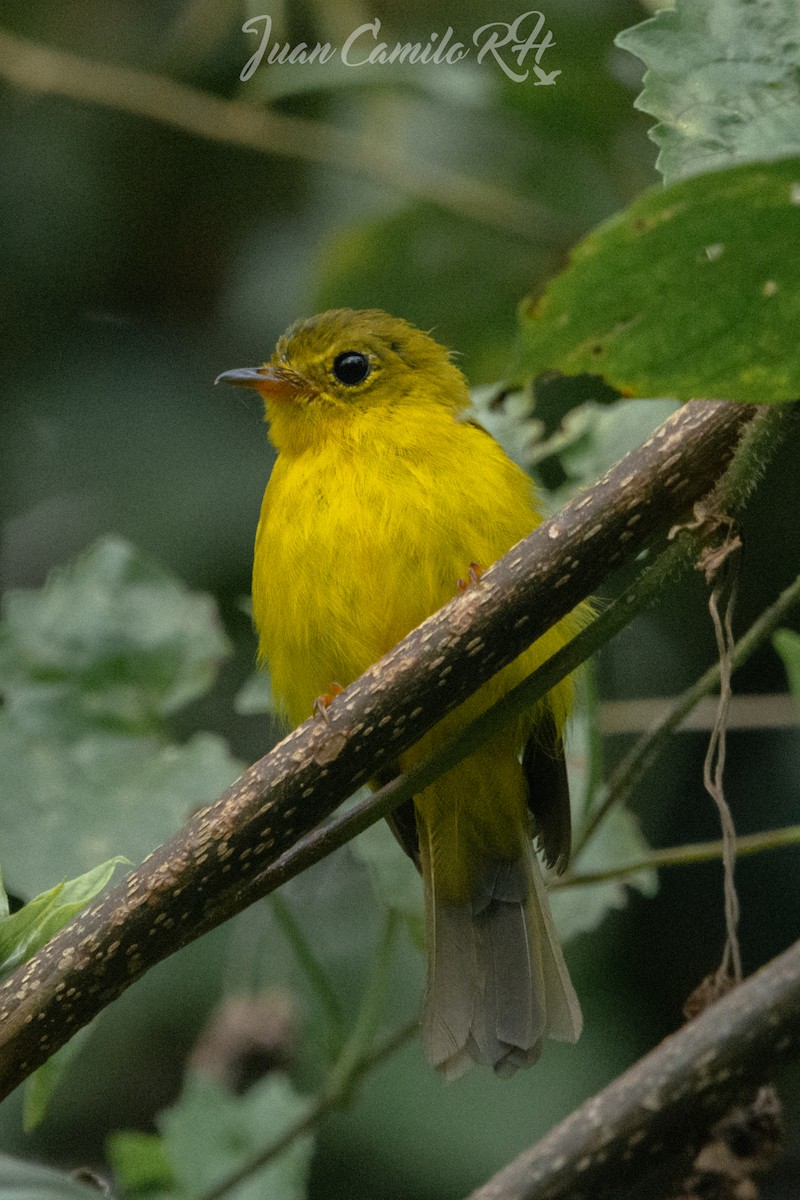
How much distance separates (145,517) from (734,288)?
350cm

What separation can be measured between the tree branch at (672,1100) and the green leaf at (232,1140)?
3.53ft

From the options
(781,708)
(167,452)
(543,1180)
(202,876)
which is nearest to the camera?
(202,876)

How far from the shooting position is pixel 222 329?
502cm

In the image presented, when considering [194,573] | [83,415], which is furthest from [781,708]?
[83,415]

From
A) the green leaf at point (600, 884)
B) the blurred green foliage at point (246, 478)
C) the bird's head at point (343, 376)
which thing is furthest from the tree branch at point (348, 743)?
the bird's head at point (343, 376)

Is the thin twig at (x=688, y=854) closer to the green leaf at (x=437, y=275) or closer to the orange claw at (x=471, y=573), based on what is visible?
the orange claw at (x=471, y=573)

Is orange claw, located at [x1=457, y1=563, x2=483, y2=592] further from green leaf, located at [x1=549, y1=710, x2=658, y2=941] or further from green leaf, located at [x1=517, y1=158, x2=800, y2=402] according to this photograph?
green leaf, located at [x1=517, y1=158, x2=800, y2=402]

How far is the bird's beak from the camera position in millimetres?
3588

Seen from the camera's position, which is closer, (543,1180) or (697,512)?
(697,512)

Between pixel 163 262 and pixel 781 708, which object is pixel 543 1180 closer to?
pixel 781 708

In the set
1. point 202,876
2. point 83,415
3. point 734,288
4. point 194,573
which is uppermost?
point 83,415

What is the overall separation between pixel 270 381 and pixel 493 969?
1523mm

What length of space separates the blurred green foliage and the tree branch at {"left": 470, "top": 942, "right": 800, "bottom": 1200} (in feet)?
2.86

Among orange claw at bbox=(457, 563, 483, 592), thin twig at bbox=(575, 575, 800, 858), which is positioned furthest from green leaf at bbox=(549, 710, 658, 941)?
thin twig at bbox=(575, 575, 800, 858)
